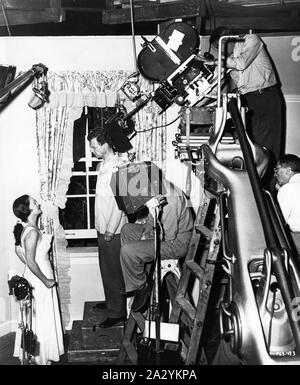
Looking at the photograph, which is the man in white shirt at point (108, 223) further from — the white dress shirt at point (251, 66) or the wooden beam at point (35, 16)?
the white dress shirt at point (251, 66)

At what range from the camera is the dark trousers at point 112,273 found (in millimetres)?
5266

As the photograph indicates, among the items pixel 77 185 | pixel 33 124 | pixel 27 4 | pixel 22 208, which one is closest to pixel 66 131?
pixel 33 124

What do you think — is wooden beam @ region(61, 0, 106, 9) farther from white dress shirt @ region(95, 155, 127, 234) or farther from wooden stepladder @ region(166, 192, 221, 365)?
wooden stepladder @ region(166, 192, 221, 365)

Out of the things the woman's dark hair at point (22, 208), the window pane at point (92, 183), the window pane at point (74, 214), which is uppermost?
the window pane at point (92, 183)

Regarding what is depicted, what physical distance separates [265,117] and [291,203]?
153cm

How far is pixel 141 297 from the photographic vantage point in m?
4.32

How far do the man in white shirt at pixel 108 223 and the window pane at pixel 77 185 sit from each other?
373 millimetres

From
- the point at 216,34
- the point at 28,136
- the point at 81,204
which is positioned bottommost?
the point at 81,204

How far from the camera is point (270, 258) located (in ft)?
7.23

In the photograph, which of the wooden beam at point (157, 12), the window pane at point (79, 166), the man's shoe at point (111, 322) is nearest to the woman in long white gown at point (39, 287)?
the man's shoe at point (111, 322)

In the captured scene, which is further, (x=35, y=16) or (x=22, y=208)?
(x=22, y=208)

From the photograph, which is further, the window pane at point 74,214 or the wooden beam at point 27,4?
the window pane at point 74,214

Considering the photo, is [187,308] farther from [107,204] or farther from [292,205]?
[107,204]
